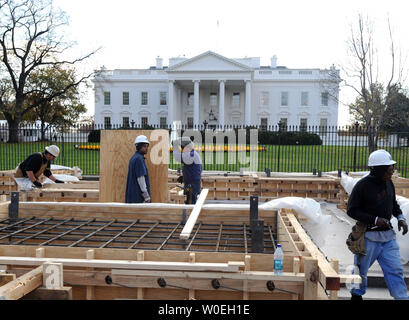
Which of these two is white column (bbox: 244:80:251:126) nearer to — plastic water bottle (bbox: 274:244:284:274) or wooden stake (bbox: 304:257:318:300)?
plastic water bottle (bbox: 274:244:284:274)

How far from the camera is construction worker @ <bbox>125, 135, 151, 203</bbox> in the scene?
20.0 feet

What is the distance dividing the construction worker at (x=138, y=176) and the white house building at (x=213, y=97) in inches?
2128

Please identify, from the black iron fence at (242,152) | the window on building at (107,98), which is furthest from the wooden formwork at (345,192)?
the window on building at (107,98)

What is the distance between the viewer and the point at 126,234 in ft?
14.6

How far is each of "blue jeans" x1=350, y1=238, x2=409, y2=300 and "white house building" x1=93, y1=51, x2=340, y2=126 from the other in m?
55.6

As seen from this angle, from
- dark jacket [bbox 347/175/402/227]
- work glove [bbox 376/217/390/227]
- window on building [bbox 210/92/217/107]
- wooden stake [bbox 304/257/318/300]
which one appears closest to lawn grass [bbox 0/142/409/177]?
dark jacket [bbox 347/175/402/227]

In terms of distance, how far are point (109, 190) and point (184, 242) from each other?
9.76 feet

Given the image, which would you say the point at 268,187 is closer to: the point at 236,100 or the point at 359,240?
the point at 359,240

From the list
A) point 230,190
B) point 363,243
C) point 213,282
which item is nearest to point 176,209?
point 213,282

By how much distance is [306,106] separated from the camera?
64938 millimetres

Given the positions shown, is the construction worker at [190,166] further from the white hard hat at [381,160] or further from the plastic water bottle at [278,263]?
the plastic water bottle at [278,263]

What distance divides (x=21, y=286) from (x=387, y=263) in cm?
426

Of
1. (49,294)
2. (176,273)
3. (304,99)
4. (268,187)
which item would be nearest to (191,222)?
(176,273)
